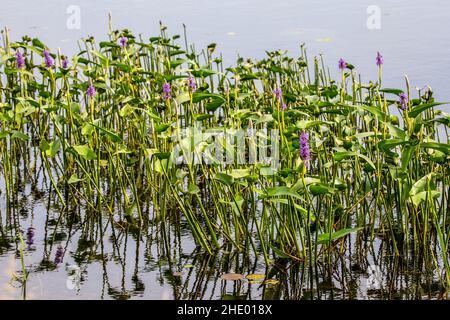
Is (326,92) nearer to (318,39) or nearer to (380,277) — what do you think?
(380,277)

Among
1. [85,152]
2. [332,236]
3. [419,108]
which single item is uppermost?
[419,108]

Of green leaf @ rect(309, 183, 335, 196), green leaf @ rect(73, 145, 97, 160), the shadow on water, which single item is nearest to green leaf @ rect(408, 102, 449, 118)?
green leaf @ rect(309, 183, 335, 196)

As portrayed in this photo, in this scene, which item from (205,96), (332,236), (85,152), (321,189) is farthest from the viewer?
(85,152)

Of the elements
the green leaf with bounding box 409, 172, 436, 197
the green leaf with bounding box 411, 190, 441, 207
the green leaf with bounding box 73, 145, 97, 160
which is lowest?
the green leaf with bounding box 411, 190, 441, 207

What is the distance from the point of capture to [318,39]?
25.3ft

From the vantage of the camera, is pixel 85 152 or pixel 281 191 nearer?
pixel 281 191

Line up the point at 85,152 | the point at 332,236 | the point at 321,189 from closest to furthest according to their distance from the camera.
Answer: the point at 321,189 < the point at 332,236 < the point at 85,152

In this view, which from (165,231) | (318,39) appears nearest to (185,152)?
(165,231)

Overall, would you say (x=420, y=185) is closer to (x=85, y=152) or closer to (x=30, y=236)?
(x=85, y=152)

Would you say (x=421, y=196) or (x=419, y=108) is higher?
(x=419, y=108)

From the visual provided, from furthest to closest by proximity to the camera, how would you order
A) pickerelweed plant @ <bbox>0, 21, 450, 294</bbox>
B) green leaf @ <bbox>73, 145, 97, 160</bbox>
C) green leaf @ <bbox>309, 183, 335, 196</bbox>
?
green leaf @ <bbox>73, 145, 97, 160</bbox>, pickerelweed plant @ <bbox>0, 21, 450, 294</bbox>, green leaf @ <bbox>309, 183, 335, 196</bbox>

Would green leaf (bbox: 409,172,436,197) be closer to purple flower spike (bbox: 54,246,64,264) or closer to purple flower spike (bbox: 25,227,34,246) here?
purple flower spike (bbox: 54,246,64,264)

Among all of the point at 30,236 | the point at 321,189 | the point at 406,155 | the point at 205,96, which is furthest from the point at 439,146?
the point at 30,236

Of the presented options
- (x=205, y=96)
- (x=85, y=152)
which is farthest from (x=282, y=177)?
(x=85, y=152)
